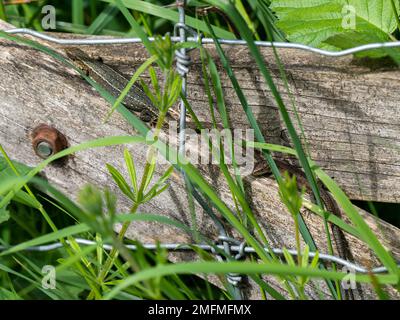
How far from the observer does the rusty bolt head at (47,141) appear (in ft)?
5.58

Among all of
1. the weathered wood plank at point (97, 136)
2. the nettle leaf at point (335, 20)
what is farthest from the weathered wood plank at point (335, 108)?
the nettle leaf at point (335, 20)

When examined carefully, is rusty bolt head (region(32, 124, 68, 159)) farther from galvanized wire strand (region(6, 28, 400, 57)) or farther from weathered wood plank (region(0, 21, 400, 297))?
galvanized wire strand (region(6, 28, 400, 57))

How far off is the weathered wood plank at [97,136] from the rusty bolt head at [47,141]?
15 millimetres

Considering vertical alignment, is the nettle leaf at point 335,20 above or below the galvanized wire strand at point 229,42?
above

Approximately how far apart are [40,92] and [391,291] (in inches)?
38.5

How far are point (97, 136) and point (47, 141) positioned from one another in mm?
132

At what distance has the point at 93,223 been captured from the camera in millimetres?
898

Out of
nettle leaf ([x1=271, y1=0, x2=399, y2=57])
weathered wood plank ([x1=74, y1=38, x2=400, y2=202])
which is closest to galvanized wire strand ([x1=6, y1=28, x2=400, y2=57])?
weathered wood plank ([x1=74, y1=38, x2=400, y2=202])

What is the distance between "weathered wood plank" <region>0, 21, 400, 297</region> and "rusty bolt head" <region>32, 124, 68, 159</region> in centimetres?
2

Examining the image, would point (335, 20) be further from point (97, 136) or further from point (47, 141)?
point (47, 141)

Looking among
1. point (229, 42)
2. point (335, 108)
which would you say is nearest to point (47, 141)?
point (229, 42)

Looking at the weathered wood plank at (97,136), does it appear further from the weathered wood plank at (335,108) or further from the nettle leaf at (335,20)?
the nettle leaf at (335,20)
